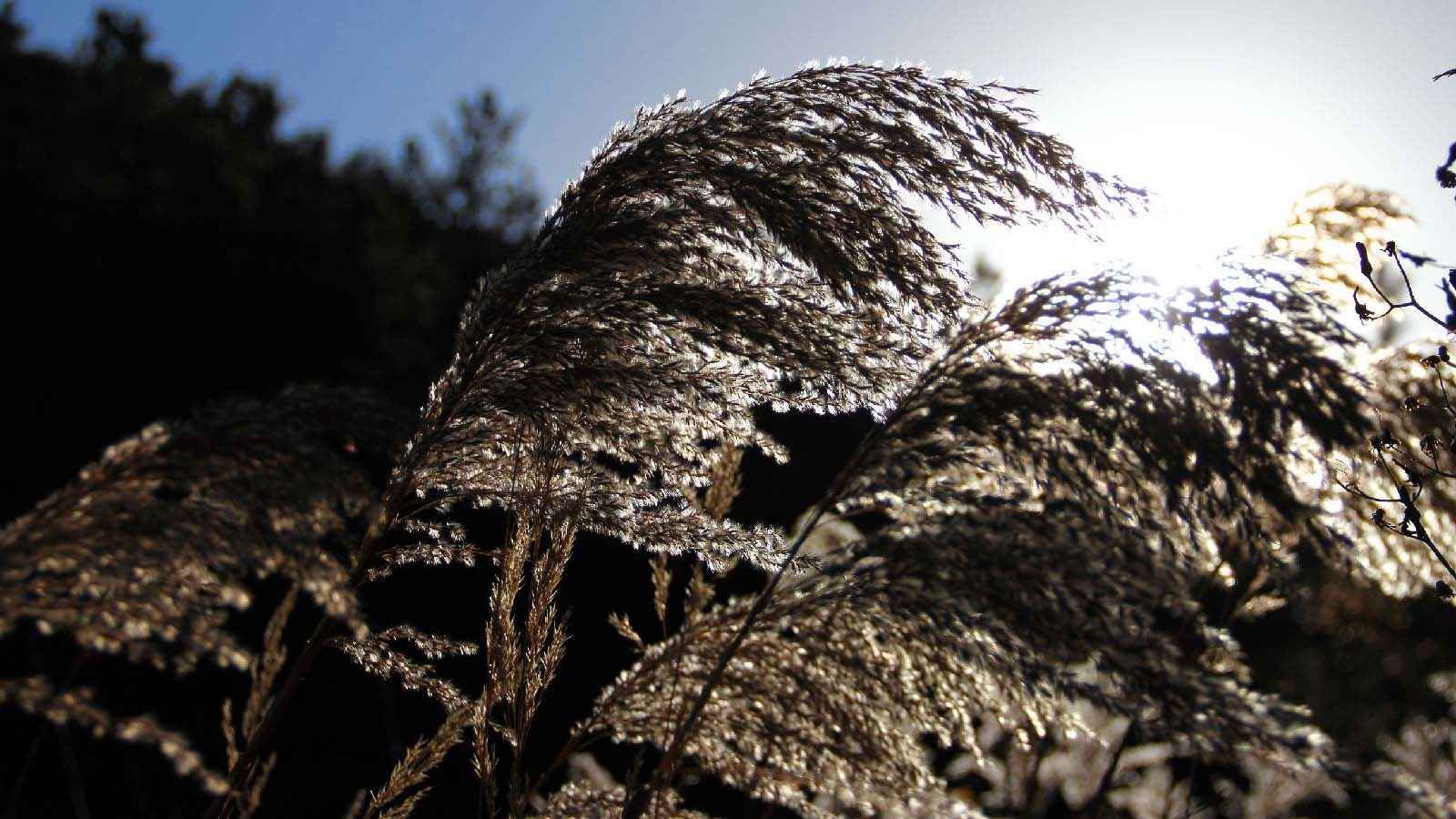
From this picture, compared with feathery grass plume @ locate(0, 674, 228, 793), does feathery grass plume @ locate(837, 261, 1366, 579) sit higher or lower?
higher

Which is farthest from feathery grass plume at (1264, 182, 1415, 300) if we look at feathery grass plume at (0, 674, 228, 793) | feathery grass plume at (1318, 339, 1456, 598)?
feathery grass plume at (0, 674, 228, 793)

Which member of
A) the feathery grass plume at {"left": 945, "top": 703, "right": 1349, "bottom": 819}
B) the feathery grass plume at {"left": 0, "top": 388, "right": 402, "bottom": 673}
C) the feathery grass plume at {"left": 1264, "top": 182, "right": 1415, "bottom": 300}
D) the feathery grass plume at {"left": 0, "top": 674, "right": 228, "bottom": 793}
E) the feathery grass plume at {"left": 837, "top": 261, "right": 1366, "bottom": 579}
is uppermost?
the feathery grass plume at {"left": 1264, "top": 182, "right": 1415, "bottom": 300}

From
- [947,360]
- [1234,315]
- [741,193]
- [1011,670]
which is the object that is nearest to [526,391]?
[741,193]

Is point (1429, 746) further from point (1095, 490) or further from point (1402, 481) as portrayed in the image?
point (1095, 490)

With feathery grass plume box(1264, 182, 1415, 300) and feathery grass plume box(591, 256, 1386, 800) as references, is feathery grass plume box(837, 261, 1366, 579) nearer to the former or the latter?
feathery grass plume box(591, 256, 1386, 800)

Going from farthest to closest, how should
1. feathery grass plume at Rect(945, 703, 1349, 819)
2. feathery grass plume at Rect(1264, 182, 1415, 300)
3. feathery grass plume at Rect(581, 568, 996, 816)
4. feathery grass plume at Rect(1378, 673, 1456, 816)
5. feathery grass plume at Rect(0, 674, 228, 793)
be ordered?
1. feathery grass plume at Rect(1378, 673, 1456, 816)
2. feathery grass plume at Rect(945, 703, 1349, 819)
3. feathery grass plume at Rect(1264, 182, 1415, 300)
4. feathery grass plume at Rect(581, 568, 996, 816)
5. feathery grass plume at Rect(0, 674, 228, 793)

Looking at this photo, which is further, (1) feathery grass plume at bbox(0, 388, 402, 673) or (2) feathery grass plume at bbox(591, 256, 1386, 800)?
(2) feathery grass plume at bbox(591, 256, 1386, 800)

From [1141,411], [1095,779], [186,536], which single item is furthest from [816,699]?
[1095,779]
